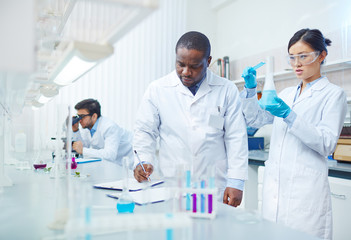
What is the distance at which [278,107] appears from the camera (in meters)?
1.73

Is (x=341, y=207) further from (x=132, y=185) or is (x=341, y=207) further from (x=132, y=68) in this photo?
(x=132, y=68)

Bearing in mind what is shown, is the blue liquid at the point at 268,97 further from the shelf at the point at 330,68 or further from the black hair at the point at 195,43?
the shelf at the point at 330,68

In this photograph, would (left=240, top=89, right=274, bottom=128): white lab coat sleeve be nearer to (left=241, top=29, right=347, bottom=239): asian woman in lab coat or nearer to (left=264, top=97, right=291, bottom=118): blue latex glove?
(left=241, top=29, right=347, bottom=239): asian woman in lab coat

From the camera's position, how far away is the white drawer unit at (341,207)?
2309 millimetres

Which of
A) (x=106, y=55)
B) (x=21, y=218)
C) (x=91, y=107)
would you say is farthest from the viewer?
(x=91, y=107)

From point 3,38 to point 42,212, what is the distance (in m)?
0.82

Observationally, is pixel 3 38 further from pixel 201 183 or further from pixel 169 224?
pixel 201 183

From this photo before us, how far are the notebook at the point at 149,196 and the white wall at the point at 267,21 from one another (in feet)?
8.56

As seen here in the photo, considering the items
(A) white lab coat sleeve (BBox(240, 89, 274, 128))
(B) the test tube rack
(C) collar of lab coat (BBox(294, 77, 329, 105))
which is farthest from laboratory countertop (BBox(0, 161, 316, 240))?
(C) collar of lab coat (BBox(294, 77, 329, 105))

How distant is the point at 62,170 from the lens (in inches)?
73.4

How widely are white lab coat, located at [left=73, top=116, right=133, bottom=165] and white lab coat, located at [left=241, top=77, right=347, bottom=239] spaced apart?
5.40 ft

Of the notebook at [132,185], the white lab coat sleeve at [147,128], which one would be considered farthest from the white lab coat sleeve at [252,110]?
the notebook at [132,185]

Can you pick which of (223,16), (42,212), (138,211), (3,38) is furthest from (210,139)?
(223,16)

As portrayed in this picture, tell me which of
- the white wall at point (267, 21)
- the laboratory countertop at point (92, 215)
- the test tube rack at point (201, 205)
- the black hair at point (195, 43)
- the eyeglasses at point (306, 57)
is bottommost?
the laboratory countertop at point (92, 215)
